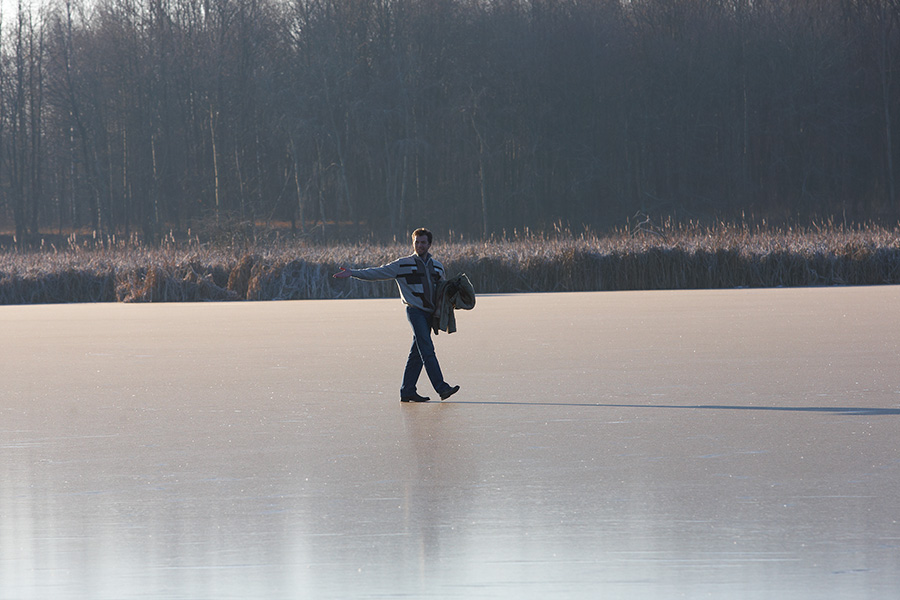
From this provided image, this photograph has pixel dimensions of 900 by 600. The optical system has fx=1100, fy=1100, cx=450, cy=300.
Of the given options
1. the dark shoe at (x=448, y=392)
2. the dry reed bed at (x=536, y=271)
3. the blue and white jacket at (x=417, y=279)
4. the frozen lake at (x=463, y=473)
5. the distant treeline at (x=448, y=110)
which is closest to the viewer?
the frozen lake at (x=463, y=473)

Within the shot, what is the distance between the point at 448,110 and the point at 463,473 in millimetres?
47380

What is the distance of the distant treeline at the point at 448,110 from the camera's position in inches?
1996

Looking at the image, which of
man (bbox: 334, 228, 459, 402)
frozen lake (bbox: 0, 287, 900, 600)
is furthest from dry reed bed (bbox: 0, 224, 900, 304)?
man (bbox: 334, 228, 459, 402)

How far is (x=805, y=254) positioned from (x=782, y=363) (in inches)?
555

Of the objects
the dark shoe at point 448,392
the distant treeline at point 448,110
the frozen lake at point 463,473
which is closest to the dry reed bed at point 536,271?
the frozen lake at point 463,473

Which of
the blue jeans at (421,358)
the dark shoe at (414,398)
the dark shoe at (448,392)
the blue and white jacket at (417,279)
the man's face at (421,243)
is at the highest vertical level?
the man's face at (421,243)

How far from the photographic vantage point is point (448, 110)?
5147 centimetres

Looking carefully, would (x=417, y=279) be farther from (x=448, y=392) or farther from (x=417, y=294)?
(x=448, y=392)

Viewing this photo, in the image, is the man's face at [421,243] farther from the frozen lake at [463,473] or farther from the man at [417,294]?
the frozen lake at [463,473]

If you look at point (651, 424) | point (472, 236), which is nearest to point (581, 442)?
point (651, 424)

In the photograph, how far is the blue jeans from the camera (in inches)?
290

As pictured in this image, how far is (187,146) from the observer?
176ft

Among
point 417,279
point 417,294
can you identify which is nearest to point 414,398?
point 417,294

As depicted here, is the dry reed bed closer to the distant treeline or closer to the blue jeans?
the blue jeans
